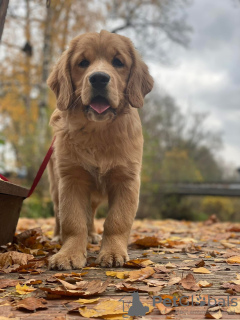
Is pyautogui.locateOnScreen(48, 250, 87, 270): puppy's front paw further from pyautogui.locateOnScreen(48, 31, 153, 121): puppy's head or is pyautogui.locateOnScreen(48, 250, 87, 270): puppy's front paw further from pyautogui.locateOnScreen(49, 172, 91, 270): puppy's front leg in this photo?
pyautogui.locateOnScreen(48, 31, 153, 121): puppy's head

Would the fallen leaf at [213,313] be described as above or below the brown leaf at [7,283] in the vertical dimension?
above

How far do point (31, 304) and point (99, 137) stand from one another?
1542mm

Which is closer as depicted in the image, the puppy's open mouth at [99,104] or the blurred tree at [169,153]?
the puppy's open mouth at [99,104]

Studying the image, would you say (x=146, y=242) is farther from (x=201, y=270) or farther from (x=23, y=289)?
(x=23, y=289)

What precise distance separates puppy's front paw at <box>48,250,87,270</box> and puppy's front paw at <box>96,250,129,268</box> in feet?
0.45

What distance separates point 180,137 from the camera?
95.2ft

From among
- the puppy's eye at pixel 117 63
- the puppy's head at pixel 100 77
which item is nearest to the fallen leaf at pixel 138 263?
the puppy's head at pixel 100 77

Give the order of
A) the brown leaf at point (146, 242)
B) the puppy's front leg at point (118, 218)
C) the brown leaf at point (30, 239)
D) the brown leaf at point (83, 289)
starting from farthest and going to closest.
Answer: the brown leaf at point (146, 242) → the brown leaf at point (30, 239) → the puppy's front leg at point (118, 218) → the brown leaf at point (83, 289)

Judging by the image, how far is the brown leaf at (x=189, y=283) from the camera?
2.00 meters

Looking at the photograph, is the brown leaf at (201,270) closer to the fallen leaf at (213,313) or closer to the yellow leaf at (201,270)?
the yellow leaf at (201,270)

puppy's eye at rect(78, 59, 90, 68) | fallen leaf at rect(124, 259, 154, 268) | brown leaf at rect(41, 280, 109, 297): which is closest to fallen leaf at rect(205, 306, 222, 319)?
brown leaf at rect(41, 280, 109, 297)

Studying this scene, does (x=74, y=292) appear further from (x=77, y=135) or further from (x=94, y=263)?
(x=77, y=135)

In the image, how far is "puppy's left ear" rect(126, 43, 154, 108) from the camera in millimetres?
3057

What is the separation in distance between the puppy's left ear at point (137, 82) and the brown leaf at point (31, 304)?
179 cm
